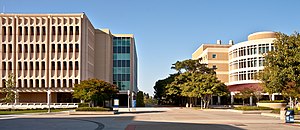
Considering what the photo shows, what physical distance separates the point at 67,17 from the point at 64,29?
2.37m

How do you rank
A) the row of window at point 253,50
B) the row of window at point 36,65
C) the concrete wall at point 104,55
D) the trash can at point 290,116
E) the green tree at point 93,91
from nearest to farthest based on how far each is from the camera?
the trash can at point 290,116 → the green tree at point 93,91 → the row of window at point 36,65 → the row of window at point 253,50 → the concrete wall at point 104,55

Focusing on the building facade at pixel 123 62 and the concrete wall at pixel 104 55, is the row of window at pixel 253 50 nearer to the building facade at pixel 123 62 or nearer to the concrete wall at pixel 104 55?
the building facade at pixel 123 62

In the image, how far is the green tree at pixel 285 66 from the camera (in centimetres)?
3319

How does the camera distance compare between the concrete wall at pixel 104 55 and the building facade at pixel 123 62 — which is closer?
the concrete wall at pixel 104 55

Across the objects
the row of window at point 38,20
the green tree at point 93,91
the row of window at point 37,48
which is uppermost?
the row of window at point 38,20

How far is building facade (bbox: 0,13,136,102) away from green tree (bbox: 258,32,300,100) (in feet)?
150

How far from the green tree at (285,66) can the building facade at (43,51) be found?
4584 centimetres

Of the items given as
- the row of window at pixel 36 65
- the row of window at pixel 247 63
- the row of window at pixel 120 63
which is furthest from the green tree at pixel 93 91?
the row of window at pixel 247 63

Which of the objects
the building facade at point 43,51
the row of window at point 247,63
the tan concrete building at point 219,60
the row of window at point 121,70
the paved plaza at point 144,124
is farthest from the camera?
the tan concrete building at point 219,60

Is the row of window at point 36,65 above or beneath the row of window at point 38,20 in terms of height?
beneath

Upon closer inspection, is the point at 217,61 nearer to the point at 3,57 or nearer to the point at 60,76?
the point at 60,76

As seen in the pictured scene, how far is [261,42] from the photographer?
86.5 meters

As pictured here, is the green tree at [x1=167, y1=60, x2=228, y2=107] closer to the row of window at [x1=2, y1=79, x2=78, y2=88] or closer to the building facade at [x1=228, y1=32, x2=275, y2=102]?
the building facade at [x1=228, y1=32, x2=275, y2=102]

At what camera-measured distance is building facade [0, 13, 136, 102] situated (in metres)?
74.6
